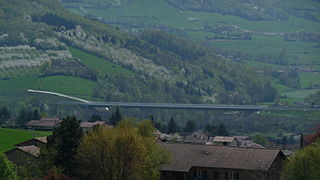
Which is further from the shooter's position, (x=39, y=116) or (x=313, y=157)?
(x=39, y=116)

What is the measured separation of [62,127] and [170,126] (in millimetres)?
88321

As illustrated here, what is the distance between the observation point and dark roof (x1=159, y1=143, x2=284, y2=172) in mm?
78375

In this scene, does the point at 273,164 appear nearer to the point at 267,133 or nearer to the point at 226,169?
the point at 226,169

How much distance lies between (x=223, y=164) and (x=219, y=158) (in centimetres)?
110

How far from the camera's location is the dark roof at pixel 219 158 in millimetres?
78375

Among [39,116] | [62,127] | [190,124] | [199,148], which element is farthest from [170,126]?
[62,127]

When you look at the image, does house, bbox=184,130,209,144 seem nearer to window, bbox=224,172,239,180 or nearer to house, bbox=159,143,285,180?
house, bbox=159,143,285,180

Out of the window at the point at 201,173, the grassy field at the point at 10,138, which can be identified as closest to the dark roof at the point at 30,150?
the grassy field at the point at 10,138

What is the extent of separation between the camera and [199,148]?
82.8m

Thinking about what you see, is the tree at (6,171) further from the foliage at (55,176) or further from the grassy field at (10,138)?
the grassy field at (10,138)

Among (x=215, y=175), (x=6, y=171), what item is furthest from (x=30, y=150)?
(x=6, y=171)

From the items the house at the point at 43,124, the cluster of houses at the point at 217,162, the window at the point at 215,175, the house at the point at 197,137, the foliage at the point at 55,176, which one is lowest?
the house at the point at 197,137

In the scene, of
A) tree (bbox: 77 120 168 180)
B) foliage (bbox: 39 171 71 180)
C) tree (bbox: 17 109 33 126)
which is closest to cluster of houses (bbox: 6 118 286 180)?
tree (bbox: 77 120 168 180)

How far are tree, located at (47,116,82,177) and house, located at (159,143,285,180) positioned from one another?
906 cm
